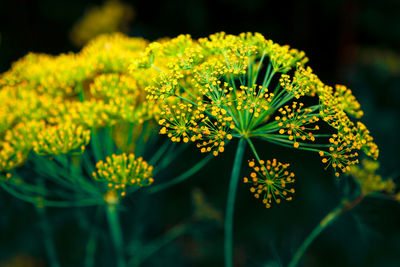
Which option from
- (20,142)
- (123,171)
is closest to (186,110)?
(123,171)

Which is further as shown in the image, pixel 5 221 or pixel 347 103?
pixel 5 221

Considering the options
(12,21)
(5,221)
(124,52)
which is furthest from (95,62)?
(12,21)

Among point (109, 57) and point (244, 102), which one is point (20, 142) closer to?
point (109, 57)

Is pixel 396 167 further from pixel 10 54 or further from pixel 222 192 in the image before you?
pixel 10 54

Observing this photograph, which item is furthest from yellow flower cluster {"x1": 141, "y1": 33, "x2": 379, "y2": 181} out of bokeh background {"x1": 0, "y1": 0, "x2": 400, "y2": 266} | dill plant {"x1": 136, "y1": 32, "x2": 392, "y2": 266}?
bokeh background {"x1": 0, "y1": 0, "x2": 400, "y2": 266}

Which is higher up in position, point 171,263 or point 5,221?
point 5,221

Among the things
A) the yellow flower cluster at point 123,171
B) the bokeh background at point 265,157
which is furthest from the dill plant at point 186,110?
the bokeh background at point 265,157

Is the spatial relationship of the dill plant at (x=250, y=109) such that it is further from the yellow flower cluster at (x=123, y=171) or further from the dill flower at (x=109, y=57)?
the dill flower at (x=109, y=57)

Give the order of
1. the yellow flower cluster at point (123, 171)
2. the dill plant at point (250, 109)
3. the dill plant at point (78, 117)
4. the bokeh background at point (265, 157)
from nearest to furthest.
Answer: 1. the dill plant at point (250, 109)
2. the yellow flower cluster at point (123, 171)
3. the dill plant at point (78, 117)
4. the bokeh background at point (265, 157)
